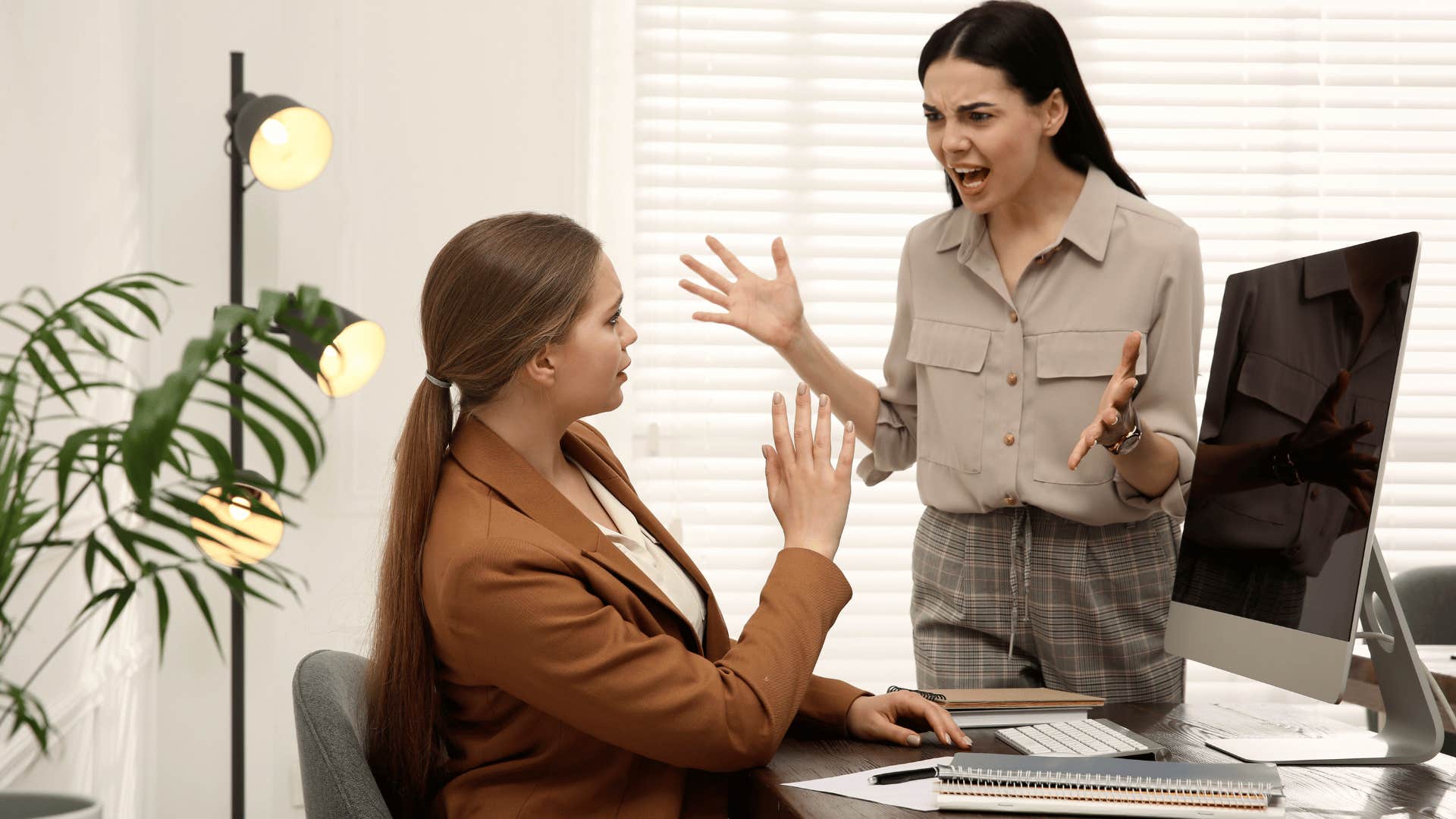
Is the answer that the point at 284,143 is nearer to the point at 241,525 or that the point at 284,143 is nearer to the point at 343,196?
the point at 343,196

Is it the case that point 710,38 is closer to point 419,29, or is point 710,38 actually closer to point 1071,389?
point 419,29

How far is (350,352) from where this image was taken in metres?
2.38

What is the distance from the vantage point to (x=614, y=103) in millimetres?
3004

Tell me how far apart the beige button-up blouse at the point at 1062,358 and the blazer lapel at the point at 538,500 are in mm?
672

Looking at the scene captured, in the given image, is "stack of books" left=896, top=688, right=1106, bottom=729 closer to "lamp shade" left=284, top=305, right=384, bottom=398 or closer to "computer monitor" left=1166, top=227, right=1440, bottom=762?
"computer monitor" left=1166, top=227, right=1440, bottom=762

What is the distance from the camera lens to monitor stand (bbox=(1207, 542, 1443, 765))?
131 centimetres

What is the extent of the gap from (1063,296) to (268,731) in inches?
85.2

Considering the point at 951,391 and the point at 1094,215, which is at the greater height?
the point at 1094,215

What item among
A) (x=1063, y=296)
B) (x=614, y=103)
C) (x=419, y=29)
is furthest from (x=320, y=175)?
(x=1063, y=296)

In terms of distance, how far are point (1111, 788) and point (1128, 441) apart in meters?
0.61

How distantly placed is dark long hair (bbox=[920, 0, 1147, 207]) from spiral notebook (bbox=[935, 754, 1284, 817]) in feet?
3.55

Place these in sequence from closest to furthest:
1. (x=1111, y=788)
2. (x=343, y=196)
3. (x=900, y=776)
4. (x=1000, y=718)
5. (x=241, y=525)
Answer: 1. (x=1111, y=788)
2. (x=900, y=776)
3. (x=1000, y=718)
4. (x=241, y=525)
5. (x=343, y=196)

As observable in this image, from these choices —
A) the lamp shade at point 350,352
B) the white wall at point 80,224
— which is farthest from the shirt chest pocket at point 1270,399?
the white wall at point 80,224

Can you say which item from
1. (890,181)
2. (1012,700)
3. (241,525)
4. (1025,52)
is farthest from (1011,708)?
(890,181)
